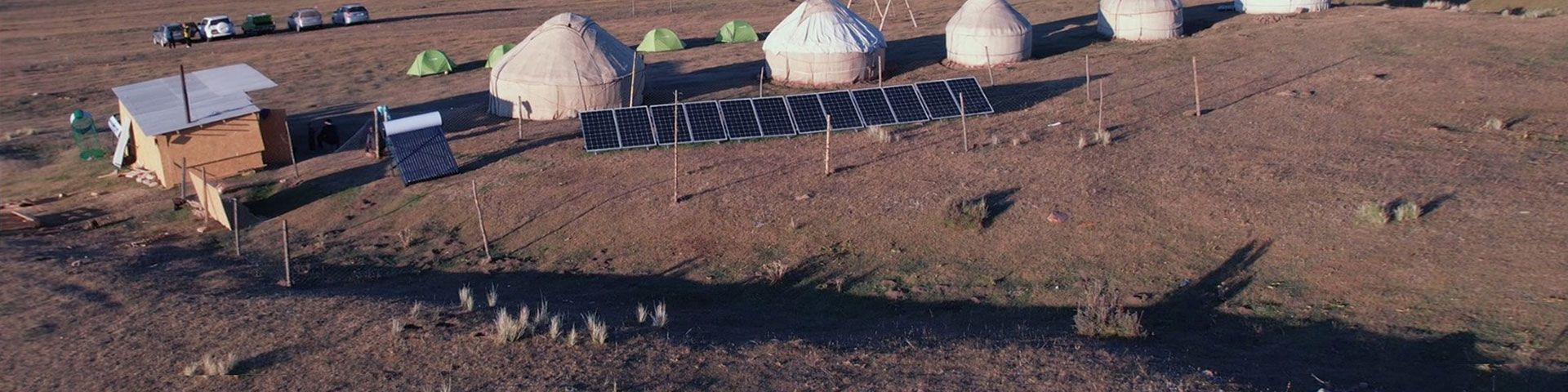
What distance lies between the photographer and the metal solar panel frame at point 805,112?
19578 mm

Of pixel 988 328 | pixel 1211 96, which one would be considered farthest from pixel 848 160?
pixel 1211 96

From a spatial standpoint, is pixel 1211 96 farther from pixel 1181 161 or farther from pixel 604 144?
pixel 604 144

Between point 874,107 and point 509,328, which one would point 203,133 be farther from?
point 509,328

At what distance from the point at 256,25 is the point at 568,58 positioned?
2640 centimetres

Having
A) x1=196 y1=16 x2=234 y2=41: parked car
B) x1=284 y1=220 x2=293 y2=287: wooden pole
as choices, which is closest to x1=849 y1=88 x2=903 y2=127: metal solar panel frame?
x1=284 y1=220 x2=293 y2=287: wooden pole

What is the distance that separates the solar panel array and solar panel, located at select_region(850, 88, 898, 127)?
0.01 metres

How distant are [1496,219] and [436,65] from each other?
26.2m

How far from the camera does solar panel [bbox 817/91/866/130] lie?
19.7 meters

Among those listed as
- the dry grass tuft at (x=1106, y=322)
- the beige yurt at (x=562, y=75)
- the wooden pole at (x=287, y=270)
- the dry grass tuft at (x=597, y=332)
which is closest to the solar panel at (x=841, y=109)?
the beige yurt at (x=562, y=75)

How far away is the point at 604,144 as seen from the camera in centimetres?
1912

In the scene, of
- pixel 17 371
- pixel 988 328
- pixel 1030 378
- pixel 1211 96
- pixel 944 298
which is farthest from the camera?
pixel 1211 96

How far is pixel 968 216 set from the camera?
1445 cm

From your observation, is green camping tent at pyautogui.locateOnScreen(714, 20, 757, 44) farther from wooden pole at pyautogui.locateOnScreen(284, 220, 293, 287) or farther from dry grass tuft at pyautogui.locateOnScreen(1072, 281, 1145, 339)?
dry grass tuft at pyautogui.locateOnScreen(1072, 281, 1145, 339)

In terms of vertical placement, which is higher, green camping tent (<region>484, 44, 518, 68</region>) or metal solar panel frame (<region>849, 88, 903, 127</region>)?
metal solar panel frame (<region>849, 88, 903, 127</region>)
